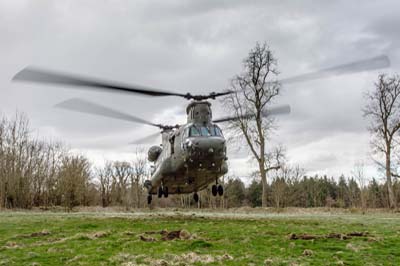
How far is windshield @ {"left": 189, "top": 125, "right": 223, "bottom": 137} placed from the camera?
19250mm

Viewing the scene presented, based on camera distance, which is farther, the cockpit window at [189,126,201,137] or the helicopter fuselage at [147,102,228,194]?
the cockpit window at [189,126,201,137]

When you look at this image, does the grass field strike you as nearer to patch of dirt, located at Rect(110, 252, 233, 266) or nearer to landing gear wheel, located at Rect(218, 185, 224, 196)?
patch of dirt, located at Rect(110, 252, 233, 266)

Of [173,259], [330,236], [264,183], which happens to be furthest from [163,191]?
[264,183]

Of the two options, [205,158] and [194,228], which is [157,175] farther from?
[194,228]

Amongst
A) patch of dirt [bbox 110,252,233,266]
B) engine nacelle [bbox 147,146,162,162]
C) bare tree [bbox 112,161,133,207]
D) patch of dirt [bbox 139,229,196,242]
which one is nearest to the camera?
patch of dirt [bbox 110,252,233,266]

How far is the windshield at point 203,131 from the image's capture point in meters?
19.2

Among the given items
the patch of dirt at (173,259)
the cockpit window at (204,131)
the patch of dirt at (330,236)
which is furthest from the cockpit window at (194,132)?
the patch of dirt at (173,259)

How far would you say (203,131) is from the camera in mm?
19406

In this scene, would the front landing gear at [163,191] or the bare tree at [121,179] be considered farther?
the bare tree at [121,179]

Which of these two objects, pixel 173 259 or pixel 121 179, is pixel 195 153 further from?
pixel 121 179

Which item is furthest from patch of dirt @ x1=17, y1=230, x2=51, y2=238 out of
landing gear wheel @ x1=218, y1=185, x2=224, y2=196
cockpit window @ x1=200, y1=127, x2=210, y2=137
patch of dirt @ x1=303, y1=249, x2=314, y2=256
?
patch of dirt @ x1=303, y1=249, x2=314, y2=256

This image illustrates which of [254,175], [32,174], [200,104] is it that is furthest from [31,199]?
[200,104]

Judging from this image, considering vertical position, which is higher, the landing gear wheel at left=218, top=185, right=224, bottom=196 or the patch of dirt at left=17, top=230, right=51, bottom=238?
the landing gear wheel at left=218, top=185, right=224, bottom=196

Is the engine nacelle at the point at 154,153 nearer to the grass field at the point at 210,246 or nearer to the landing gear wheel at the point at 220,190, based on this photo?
the landing gear wheel at the point at 220,190
